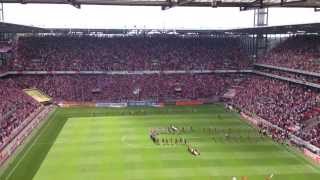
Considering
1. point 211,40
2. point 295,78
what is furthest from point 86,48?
point 295,78

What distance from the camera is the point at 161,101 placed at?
66000mm

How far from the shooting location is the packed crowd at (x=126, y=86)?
66.8 m

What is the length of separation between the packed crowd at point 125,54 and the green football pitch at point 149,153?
68.8 feet

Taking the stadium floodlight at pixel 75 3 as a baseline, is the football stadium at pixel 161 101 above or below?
below

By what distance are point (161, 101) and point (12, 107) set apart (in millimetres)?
23982

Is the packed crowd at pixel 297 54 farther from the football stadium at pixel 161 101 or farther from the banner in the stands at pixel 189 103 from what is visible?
the banner in the stands at pixel 189 103

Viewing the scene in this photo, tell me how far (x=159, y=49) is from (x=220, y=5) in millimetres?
61900

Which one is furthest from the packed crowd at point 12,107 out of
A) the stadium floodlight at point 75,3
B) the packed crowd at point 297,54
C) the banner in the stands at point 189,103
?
the packed crowd at point 297,54

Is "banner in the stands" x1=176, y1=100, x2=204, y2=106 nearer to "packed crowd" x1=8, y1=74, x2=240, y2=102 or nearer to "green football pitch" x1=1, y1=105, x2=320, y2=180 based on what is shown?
"packed crowd" x1=8, y1=74, x2=240, y2=102

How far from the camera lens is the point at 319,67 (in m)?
53.7

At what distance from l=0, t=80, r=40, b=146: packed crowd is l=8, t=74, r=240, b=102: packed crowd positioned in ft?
20.6

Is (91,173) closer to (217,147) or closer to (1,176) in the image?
(1,176)

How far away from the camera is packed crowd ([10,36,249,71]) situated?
2889 inches

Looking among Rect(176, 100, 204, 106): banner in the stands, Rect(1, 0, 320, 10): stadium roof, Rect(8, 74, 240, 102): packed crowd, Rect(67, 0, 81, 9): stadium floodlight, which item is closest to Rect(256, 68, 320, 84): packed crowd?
Rect(8, 74, 240, 102): packed crowd
